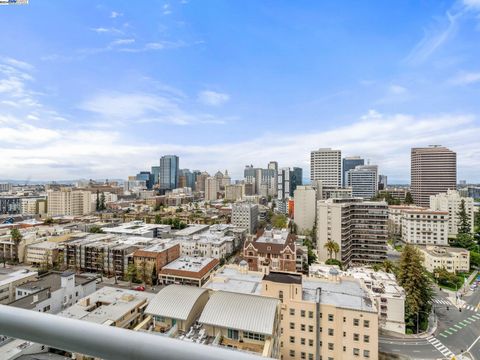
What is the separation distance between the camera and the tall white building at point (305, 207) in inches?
944

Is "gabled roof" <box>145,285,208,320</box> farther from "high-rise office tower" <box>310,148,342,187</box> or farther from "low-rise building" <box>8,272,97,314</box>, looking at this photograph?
"high-rise office tower" <box>310,148,342,187</box>

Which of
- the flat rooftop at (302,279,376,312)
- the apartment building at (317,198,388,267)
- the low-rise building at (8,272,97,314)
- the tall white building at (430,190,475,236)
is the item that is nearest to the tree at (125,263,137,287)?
the low-rise building at (8,272,97,314)

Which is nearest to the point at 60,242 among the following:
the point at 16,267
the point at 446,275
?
the point at 16,267

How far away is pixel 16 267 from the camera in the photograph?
14453mm

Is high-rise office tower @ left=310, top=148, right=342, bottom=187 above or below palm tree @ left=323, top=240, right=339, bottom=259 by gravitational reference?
above

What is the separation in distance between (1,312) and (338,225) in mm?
16761

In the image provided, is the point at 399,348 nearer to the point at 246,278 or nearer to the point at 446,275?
the point at 246,278

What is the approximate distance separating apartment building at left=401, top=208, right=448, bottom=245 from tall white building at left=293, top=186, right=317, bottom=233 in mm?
6807

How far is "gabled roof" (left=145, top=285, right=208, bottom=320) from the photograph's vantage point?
243 inches

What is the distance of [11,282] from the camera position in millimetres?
9945

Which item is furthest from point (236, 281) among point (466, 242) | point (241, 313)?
point (466, 242)

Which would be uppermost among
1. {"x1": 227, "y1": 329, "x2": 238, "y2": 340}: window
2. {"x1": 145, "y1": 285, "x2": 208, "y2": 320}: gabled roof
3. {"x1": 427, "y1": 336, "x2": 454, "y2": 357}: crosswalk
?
{"x1": 145, "y1": 285, "x2": 208, "y2": 320}: gabled roof

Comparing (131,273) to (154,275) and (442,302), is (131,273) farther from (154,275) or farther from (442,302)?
(442,302)

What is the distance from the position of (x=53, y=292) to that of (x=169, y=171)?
57667mm
